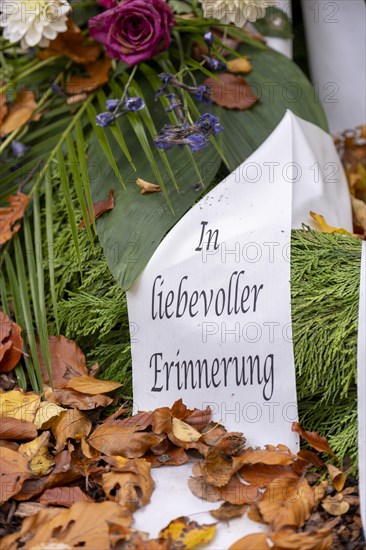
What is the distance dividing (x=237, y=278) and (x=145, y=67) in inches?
24.5

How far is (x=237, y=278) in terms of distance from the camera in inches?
48.6

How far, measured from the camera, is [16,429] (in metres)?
1.17

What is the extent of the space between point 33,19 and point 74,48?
5.9 inches

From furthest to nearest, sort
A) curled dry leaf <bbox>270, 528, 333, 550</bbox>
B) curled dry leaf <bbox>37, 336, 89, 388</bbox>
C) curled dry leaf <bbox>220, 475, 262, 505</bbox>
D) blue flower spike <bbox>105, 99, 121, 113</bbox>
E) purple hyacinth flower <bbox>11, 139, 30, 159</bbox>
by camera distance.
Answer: purple hyacinth flower <bbox>11, 139, 30, 159</bbox>
blue flower spike <bbox>105, 99, 121, 113</bbox>
curled dry leaf <bbox>37, 336, 89, 388</bbox>
curled dry leaf <bbox>220, 475, 262, 505</bbox>
curled dry leaf <bbox>270, 528, 333, 550</bbox>

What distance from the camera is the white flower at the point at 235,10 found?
146cm

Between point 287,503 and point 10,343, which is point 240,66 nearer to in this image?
point 10,343

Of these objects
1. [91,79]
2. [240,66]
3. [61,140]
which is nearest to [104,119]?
[61,140]

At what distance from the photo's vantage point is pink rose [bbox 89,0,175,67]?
1.44m

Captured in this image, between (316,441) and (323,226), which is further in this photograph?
(323,226)

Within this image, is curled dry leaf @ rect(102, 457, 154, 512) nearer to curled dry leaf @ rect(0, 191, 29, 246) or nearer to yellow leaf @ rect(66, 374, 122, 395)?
yellow leaf @ rect(66, 374, 122, 395)

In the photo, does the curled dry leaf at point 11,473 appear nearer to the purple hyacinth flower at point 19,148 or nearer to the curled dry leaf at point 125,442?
the curled dry leaf at point 125,442

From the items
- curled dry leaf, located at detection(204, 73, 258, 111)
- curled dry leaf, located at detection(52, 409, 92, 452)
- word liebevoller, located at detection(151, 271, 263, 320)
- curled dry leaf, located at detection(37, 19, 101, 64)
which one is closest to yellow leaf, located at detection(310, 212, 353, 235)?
word liebevoller, located at detection(151, 271, 263, 320)

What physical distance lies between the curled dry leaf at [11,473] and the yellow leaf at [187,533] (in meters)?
0.25

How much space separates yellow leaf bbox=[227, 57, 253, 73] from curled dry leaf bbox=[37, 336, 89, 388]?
0.78 metres
